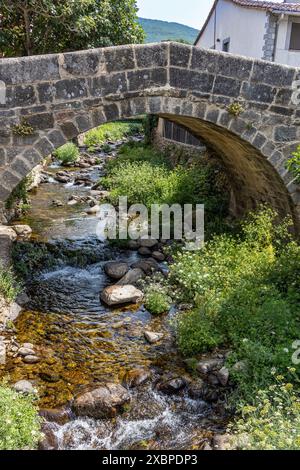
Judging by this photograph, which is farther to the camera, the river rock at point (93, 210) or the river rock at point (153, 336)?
the river rock at point (93, 210)

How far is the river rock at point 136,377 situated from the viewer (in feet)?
16.7

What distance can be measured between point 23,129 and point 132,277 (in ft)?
10.4

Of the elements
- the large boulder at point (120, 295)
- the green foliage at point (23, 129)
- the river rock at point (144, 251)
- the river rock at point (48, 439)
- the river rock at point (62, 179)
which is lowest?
the river rock at point (48, 439)

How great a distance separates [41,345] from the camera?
5.75 m

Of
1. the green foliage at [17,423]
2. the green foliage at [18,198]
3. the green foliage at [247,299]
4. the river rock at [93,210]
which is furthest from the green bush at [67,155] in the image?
the green foliage at [17,423]

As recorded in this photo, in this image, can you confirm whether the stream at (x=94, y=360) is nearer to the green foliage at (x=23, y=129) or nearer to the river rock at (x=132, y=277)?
the river rock at (x=132, y=277)

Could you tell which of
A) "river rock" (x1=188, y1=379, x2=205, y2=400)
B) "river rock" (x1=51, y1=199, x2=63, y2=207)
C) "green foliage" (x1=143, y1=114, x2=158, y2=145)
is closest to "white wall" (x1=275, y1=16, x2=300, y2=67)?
"green foliage" (x1=143, y1=114, x2=158, y2=145)

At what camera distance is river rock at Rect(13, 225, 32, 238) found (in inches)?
360

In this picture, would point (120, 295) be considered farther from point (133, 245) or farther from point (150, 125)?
point (150, 125)

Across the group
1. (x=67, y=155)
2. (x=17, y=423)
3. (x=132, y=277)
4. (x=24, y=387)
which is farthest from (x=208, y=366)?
(x=67, y=155)

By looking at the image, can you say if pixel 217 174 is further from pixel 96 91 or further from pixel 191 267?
pixel 96 91

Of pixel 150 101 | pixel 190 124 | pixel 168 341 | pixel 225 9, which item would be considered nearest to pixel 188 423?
pixel 168 341

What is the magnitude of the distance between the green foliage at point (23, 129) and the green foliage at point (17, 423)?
10.7 ft
